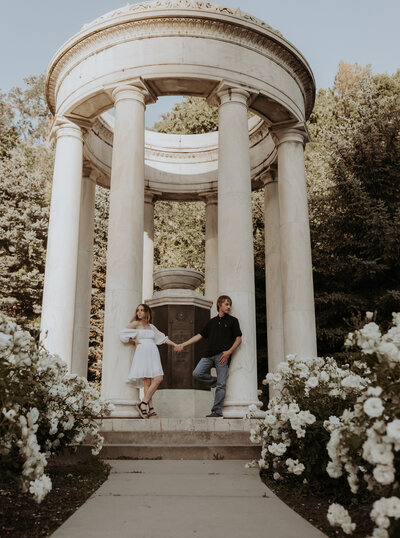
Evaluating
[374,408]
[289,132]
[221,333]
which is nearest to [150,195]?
[289,132]

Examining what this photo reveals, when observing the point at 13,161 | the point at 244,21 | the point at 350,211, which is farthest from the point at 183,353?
the point at 13,161

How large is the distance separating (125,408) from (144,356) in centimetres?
204

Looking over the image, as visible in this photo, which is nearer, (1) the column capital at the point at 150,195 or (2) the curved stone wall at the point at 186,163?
(2) the curved stone wall at the point at 186,163

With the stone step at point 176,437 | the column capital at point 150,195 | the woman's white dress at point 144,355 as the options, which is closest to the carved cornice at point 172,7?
the column capital at point 150,195

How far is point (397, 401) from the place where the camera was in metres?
5.64

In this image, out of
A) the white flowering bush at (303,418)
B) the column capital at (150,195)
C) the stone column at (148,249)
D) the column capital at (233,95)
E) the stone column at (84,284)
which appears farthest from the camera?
the column capital at (150,195)

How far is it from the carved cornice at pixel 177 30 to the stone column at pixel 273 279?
825cm

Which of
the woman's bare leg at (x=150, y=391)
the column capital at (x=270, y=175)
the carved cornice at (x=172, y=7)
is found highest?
the carved cornice at (x=172, y=7)

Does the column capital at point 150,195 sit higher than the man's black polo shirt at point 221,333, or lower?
higher

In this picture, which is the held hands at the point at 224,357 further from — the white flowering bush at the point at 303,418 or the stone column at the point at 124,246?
the white flowering bush at the point at 303,418

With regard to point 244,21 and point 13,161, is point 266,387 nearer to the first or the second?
point 244,21

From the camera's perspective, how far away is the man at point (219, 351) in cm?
1830

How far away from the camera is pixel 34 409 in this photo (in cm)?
652

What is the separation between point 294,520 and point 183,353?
16087 mm
